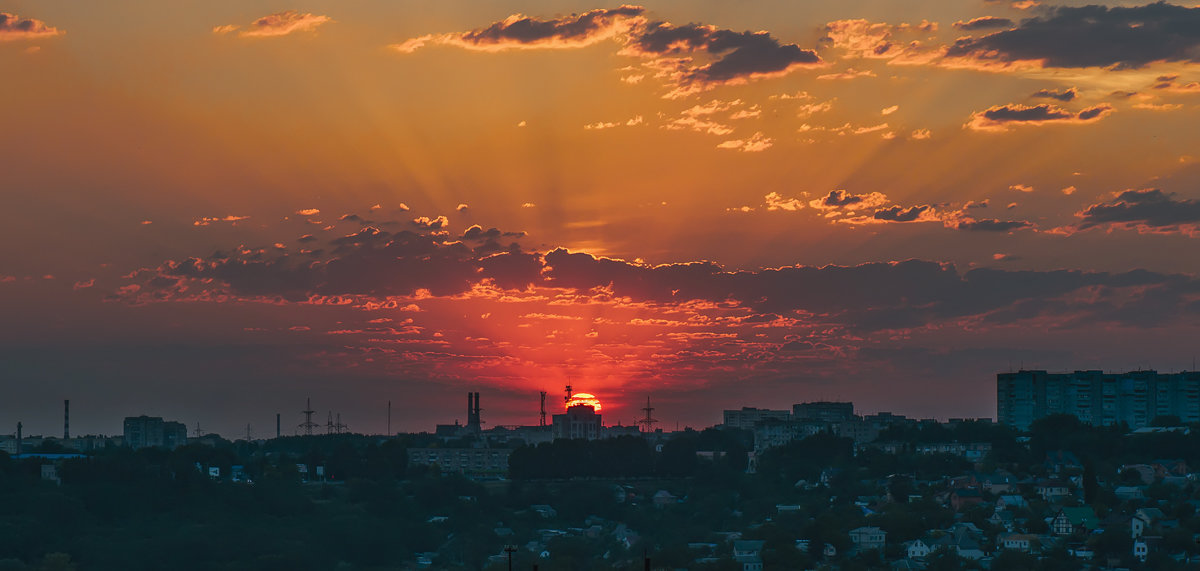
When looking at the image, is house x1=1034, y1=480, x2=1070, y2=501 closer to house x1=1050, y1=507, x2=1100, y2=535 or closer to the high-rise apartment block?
house x1=1050, y1=507, x2=1100, y2=535

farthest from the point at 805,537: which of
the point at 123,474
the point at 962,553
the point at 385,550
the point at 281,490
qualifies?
the point at 123,474

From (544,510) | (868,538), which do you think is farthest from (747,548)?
(544,510)

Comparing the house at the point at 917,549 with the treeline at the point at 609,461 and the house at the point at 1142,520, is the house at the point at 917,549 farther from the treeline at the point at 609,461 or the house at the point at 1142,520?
the treeline at the point at 609,461

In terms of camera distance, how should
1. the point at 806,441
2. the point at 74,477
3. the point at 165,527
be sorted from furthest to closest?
the point at 806,441 < the point at 74,477 < the point at 165,527

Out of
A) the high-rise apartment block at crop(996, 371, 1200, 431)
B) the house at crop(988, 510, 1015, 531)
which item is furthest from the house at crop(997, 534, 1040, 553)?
the high-rise apartment block at crop(996, 371, 1200, 431)

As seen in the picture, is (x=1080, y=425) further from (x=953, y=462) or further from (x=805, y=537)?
(x=805, y=537)
